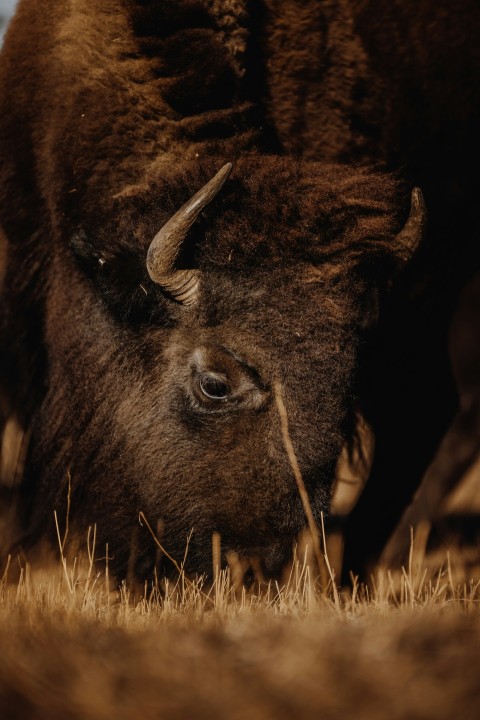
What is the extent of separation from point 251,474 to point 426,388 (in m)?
2.02

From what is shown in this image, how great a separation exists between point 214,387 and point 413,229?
1.29 meters

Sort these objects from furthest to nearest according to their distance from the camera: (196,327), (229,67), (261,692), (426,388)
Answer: (426,388), (229,67), (196,327), (261,692)

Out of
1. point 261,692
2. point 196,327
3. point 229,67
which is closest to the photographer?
point 261,692

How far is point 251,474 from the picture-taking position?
389cm

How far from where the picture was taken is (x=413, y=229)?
4.08 m

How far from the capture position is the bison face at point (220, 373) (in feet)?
12.7

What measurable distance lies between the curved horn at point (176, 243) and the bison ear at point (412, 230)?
0.94m

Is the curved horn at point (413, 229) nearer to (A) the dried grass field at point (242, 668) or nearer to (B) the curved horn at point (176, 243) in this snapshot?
(B) the curved horn at point (176, 243)

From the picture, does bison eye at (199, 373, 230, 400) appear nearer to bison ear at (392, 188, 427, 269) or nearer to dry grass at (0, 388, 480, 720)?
bison ear at (392, 188, 427, 269)

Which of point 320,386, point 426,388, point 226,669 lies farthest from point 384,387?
point 226,669

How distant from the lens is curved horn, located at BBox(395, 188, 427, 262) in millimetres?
4070

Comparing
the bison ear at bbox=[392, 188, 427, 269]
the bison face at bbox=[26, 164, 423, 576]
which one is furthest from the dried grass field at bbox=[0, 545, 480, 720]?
the bison ear at bbox=[392, 188, 427, 269]

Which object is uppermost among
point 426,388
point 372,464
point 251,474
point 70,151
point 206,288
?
point 70,151

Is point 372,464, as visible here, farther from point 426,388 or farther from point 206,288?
point 206,288
